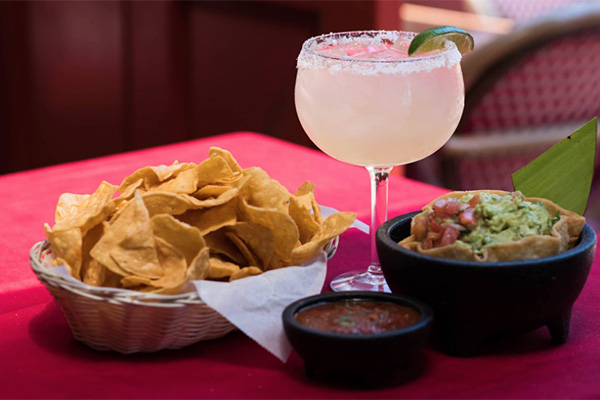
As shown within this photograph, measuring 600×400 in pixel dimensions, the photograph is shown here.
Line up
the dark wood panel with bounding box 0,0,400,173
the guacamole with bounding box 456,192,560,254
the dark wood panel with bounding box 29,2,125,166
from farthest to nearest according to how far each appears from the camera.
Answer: the dark wood panel with bounding box 29,2,125,166 < the dark wood panel with bounding box 0,0,400,173 < the guacamole with bounding box 456,192,560,254

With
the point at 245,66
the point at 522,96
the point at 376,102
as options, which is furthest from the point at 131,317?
the point at 245,66

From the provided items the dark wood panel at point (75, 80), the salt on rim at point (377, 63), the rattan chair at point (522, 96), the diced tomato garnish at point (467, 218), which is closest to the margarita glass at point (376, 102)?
the salt on rim at point (377, 63)

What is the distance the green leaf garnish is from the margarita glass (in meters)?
0.16

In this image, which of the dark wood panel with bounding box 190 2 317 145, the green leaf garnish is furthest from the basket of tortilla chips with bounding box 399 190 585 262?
the dark wood panel with bounding box 190 2 317 145

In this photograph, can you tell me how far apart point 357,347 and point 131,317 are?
→ 0.93ft

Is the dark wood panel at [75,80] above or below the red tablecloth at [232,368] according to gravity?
below

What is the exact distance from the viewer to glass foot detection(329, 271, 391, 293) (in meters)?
1.37

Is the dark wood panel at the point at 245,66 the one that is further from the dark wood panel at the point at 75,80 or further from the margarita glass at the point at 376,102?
the margarita glass at the point at 376,102

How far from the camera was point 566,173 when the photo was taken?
1312mm

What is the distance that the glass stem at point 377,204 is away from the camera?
1420mm

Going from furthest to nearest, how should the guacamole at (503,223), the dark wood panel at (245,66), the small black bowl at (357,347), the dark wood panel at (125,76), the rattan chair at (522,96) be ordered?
the dark wood panel at (125,76)
the dark wood panel at (245,66)
the rattan chair at (522,96)
the guacamole at (503,223)
the small black bowl at (357,347)

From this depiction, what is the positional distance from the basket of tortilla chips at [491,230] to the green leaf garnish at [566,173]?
4.1 inches

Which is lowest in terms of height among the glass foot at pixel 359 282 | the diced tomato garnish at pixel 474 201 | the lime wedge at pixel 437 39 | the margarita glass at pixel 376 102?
the glass foot at pixel 359 282

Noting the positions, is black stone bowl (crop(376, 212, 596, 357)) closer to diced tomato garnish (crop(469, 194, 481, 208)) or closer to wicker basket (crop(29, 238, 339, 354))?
diced tomato garnish (crop(469, 194, 481, 208))
